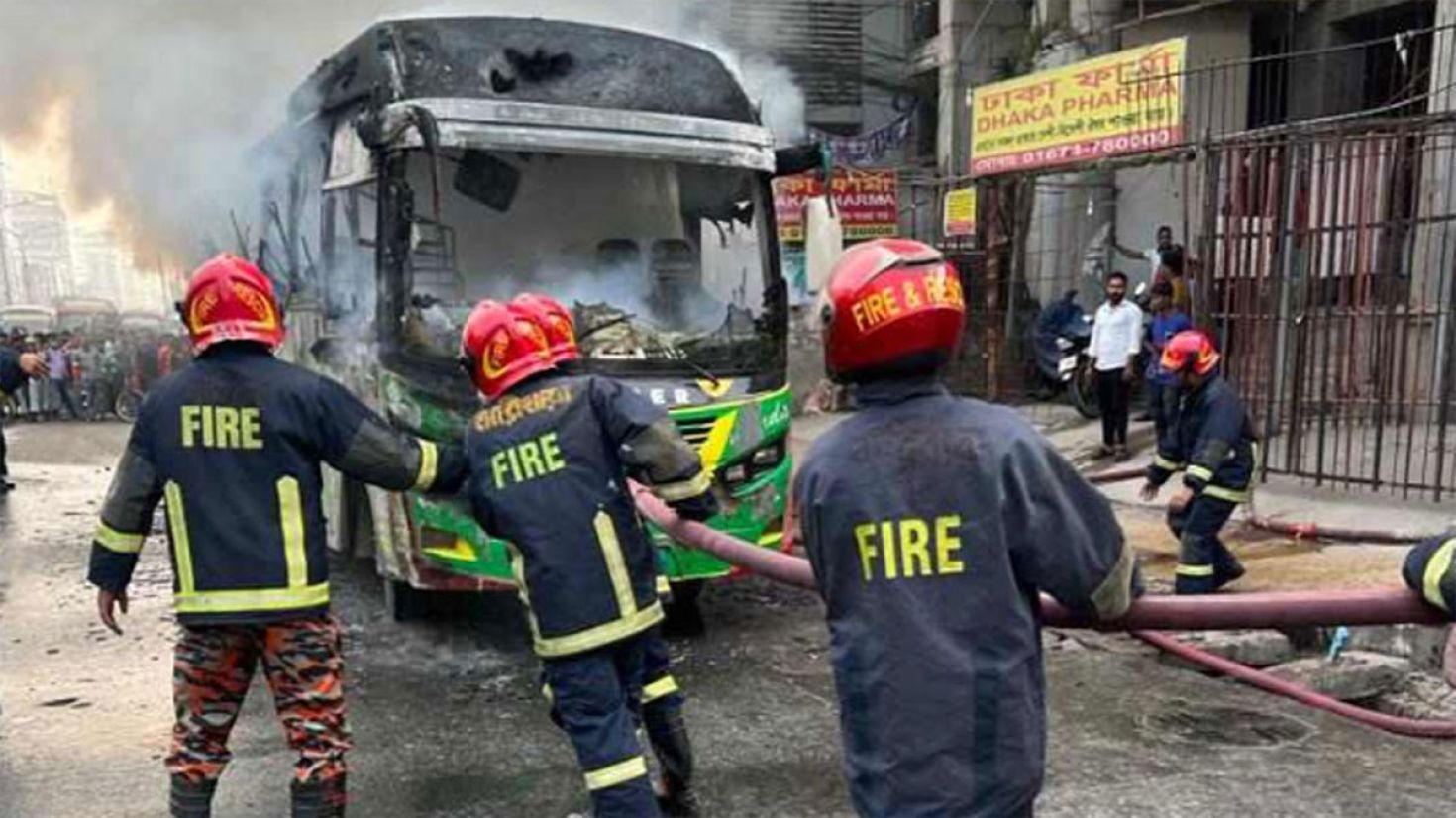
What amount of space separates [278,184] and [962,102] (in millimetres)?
11477

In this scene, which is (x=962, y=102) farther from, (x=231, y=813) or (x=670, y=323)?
(x=231, y=813)

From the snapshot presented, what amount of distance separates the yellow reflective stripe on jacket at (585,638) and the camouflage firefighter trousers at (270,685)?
0.59m

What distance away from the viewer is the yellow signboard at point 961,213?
Result: 12.8 metres

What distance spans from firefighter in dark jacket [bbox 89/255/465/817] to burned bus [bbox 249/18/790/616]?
1.67m

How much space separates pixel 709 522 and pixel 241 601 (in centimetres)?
219

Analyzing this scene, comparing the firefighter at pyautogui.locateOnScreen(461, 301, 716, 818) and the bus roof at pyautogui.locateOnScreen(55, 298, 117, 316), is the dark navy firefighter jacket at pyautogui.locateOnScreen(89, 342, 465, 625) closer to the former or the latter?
the firefighter at pyautogui.locateOnScreen(461, 301, 716, 818)

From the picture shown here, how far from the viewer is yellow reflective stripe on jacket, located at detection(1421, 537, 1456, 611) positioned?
1.84 metres

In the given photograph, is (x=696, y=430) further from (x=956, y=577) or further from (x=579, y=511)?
(x=956, y=577)

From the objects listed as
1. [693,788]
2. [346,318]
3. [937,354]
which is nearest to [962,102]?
[346,318]

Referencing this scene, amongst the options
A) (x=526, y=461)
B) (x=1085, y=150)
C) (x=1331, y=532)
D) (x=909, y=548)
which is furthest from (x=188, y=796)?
(x=1085, y=150)

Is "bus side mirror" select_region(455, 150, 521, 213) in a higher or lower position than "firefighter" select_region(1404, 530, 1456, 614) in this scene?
higher

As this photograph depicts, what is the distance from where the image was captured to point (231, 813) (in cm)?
383

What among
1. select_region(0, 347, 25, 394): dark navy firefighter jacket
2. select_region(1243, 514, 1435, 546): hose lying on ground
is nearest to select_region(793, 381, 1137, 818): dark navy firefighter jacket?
select_region(1243, 514, 1435, 546): hose lying on ground

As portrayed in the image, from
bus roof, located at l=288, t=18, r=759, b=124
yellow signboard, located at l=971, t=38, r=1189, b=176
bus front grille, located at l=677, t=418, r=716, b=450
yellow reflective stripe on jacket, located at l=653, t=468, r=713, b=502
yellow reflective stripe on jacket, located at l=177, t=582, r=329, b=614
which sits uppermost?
yellow signboard, located at l=971, t=38, r=1189, b=176
